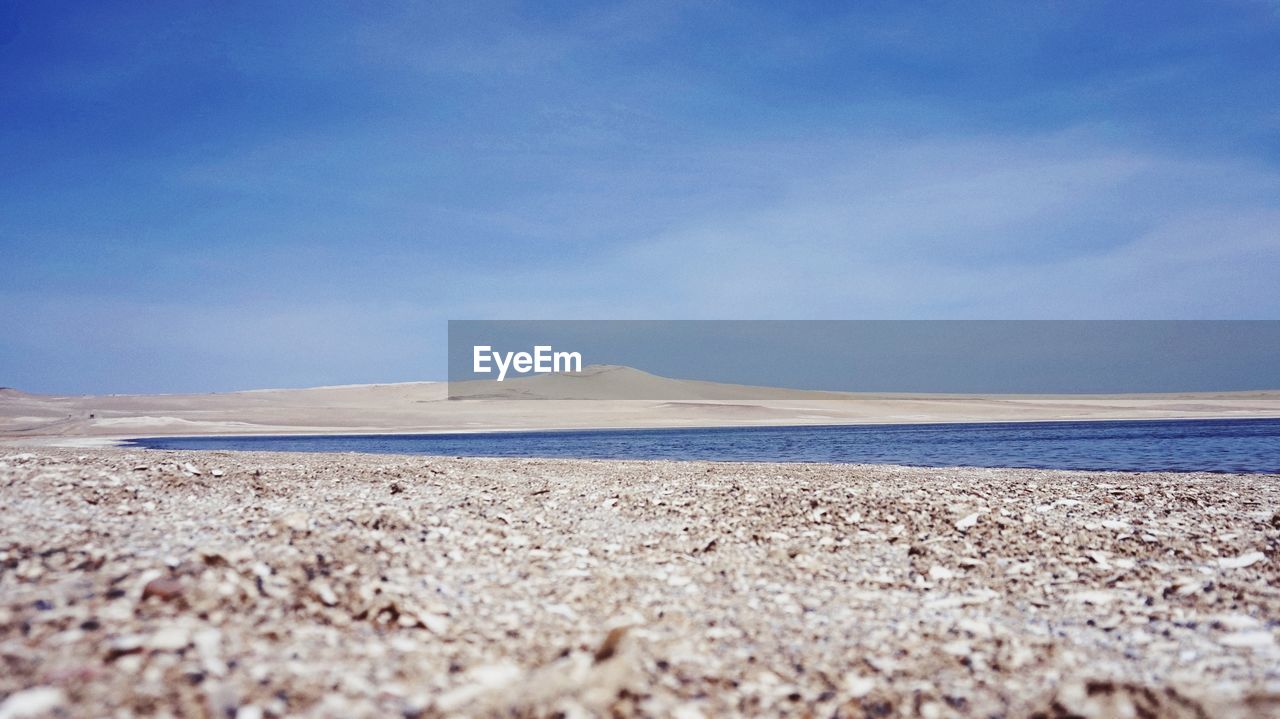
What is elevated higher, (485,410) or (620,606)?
(620,606)

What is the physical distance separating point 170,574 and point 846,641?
380 cm

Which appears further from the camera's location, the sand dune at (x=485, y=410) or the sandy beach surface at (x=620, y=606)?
the sand dune at (x=485, y=410)

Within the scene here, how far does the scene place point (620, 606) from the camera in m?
5.06

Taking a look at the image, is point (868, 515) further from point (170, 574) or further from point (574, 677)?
point (170, 574)

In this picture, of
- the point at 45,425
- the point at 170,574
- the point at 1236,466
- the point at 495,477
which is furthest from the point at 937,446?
the point at 45,425

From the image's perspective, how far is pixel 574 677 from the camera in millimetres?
3539

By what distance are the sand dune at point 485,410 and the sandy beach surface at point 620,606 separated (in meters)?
41.8

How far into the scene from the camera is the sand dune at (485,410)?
175ft

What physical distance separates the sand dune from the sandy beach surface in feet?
137

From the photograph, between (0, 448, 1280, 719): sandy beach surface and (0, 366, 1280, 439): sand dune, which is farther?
(0, 366, 1280, 439): sand dune

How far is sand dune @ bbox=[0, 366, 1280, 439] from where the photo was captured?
5344 centimetres

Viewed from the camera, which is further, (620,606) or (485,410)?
(485,410)

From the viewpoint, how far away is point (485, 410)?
71625mm

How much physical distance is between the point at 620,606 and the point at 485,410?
68162 mm
